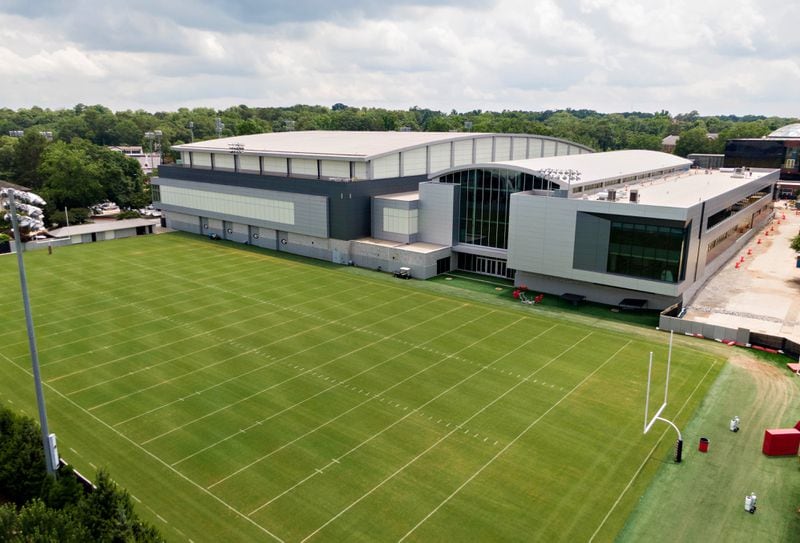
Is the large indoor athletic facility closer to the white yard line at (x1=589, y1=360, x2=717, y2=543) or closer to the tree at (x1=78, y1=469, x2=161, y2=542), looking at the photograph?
the white yard line at (x1=589, y1=360, x2=717, y2=543)

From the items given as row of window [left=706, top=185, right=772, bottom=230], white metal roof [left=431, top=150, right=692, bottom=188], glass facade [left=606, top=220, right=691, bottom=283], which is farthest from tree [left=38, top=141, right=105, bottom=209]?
row of window [left=706, top=185, right=772, bottom=230]

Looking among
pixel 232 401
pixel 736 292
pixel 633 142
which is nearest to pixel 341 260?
pixel 232 401

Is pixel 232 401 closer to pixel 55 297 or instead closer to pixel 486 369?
pixel 486 369

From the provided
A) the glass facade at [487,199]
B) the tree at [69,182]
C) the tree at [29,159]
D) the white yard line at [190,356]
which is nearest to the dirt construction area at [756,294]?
the glass facade at [487,199]

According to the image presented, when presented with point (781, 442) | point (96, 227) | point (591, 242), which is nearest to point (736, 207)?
point (591, 242)

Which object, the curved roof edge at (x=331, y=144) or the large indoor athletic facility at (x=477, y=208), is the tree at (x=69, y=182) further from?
the curved roof edge at (x=331, y=144)

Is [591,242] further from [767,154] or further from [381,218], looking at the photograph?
[767,154]
